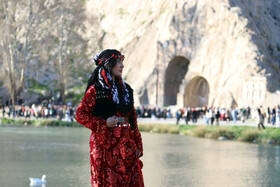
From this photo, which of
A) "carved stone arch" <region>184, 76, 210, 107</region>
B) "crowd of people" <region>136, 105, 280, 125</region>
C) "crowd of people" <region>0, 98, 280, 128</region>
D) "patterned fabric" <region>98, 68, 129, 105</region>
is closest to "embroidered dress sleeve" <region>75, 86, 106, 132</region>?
"patterned fabric" <region>98, 68, 129, 105</region>

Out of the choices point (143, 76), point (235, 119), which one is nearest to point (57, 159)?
point (235, 119)

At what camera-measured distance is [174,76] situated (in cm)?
6344

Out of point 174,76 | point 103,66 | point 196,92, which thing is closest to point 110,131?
point 103,66

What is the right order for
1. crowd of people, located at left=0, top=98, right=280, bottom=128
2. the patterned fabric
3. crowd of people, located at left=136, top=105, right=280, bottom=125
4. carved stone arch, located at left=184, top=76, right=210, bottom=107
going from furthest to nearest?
carved stone arch, located at left=184, top=76, right=210, bottom=107 < crowd of people, located at left=0, top=98, right=280, bottom=128 < crowd of people, located at left=136, top=105, right=280, bottom=125 < the patterned fabric

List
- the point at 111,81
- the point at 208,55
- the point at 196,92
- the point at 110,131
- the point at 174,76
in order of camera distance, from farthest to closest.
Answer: the point at 174,76 < the point at 196,92 < the point at 208,55 < the point at 111,81 < the point at 110,131

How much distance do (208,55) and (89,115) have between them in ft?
168

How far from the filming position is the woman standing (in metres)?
7.11

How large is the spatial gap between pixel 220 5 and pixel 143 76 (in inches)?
472

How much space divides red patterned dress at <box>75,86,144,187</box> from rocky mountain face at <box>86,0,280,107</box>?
4341 cm

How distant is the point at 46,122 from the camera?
43.0 metres

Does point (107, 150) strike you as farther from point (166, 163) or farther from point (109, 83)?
point (166, 163)

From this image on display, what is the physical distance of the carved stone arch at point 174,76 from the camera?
61.9 metres

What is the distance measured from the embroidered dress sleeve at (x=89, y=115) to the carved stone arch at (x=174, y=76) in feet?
179

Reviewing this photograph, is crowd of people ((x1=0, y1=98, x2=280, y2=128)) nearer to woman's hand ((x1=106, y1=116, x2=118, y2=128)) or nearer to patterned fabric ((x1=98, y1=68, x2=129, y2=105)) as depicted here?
patterned fabric ((x1=98, y1=68, x2=129, y2=105))
